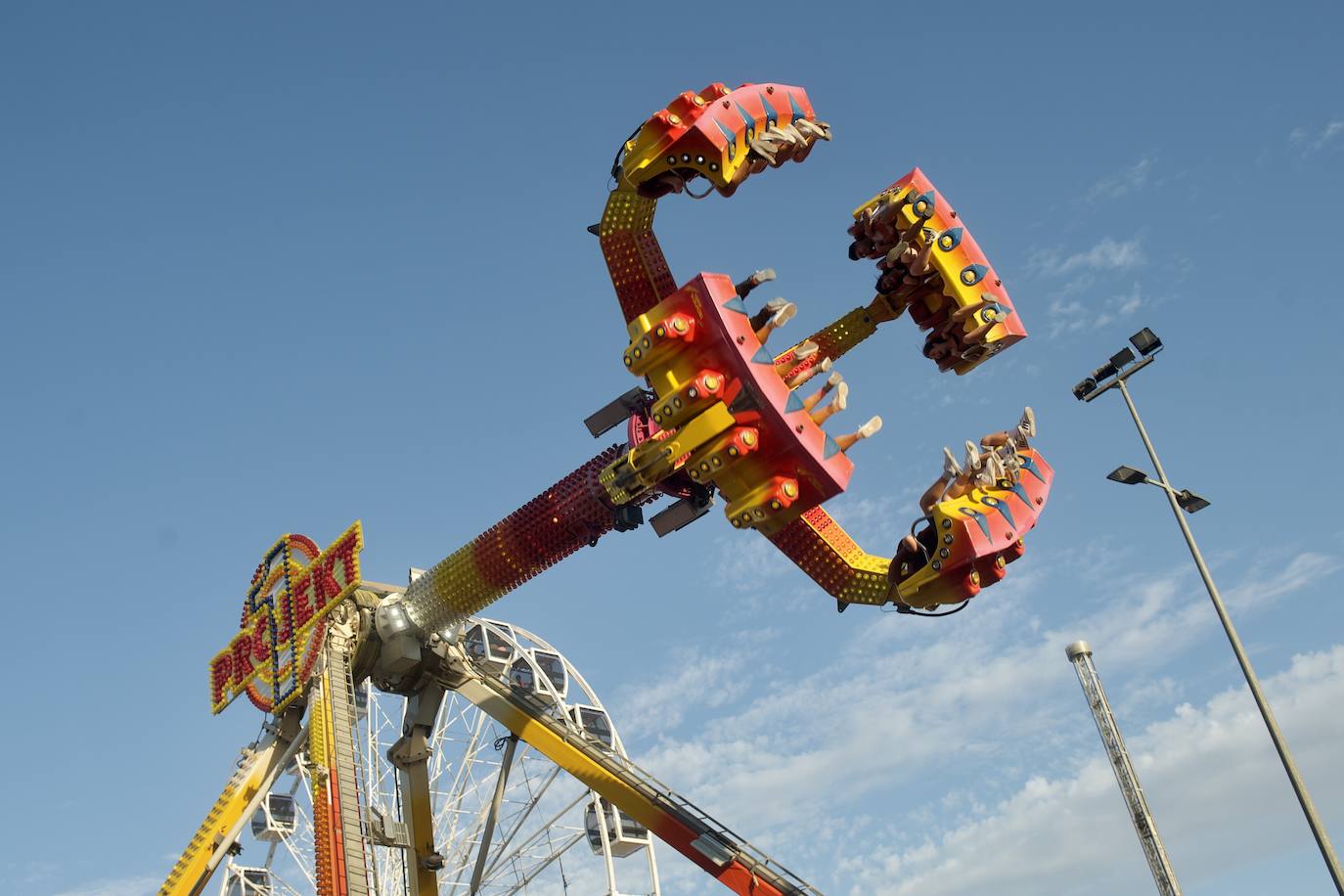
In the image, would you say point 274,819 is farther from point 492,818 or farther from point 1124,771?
point 1124,771

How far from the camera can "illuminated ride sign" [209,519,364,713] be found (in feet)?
70.3

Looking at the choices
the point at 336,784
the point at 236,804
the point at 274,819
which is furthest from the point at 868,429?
the point at 274,819

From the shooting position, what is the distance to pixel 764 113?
17.1 meters

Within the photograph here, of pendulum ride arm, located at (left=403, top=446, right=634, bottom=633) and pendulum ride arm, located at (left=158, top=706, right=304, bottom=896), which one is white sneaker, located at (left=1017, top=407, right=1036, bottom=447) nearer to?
pendulum ride arm, located at (left=403, top=446, right=634, bottom=633)

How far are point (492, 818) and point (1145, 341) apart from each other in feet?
42.0

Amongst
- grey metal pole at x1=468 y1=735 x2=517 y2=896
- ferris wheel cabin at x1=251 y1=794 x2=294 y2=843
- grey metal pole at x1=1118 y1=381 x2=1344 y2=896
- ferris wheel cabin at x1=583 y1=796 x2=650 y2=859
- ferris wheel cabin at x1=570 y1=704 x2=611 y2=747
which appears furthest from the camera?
ferris wheel cabin at x1=570 y1=704 x2=611 y2=747

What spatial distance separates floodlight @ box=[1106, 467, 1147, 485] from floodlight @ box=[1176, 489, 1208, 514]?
1.72ft

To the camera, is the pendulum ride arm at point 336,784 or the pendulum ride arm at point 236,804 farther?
the pendulum ride arm at point 236,804

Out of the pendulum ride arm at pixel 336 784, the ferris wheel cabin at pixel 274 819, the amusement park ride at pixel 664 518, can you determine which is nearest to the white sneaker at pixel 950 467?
the amusement park ride at pixel 664 518

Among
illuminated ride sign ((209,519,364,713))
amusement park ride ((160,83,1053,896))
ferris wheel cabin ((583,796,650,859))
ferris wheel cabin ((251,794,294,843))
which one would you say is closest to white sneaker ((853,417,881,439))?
amusement park ride ((160,83,1053,896))

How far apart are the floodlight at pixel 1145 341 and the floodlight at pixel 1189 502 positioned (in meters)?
2.16

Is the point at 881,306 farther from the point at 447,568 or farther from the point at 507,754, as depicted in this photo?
the point at 507,754

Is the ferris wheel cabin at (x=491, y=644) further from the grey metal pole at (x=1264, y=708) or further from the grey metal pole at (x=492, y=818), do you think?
the grey metal pole at (x=1264, y=708)

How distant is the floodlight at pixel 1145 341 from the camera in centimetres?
1978
